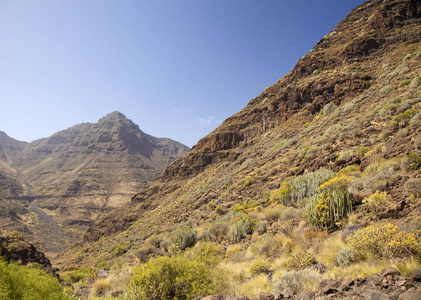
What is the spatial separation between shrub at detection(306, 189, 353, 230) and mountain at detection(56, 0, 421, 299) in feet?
0.14

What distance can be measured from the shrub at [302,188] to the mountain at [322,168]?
5cm

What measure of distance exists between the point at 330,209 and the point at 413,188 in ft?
6.22

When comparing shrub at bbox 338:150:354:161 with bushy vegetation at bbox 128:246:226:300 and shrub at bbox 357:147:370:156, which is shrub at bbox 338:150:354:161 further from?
bushy vegetation at bbox 128:246:226:300

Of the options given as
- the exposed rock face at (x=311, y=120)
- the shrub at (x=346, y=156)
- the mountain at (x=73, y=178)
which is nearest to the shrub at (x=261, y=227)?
the exposed rock face at (x=311, y=120)

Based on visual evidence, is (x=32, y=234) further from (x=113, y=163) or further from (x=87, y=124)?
(x=87, y=124)

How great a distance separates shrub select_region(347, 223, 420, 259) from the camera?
3.12 metres

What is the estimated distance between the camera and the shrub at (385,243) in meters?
3.12

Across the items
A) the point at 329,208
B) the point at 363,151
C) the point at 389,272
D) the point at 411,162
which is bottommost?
the point at 389,272

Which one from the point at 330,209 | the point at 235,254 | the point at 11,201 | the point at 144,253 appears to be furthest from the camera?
the point at 11,201

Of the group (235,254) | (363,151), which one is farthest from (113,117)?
(363,151)

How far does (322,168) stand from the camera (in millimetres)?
9875

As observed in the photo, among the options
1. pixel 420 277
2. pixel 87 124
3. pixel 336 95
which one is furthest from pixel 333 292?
pixel 87 124

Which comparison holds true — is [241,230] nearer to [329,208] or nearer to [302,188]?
[302,188]

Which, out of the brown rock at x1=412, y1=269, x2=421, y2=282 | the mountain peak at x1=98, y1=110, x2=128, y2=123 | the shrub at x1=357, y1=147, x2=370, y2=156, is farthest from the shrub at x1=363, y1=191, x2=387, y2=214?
the mountain peak at x1=98, y1=110, x2=128, y2=123
